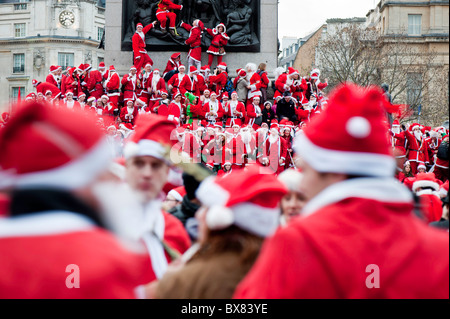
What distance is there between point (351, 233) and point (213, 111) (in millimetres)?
17876

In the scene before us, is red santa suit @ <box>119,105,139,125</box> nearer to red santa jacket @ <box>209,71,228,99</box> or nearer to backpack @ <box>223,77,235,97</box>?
red santa jacket @ <box>209,71,228,99</box>

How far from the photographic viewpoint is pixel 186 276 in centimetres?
281

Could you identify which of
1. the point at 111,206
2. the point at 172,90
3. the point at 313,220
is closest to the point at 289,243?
the point at 313,220

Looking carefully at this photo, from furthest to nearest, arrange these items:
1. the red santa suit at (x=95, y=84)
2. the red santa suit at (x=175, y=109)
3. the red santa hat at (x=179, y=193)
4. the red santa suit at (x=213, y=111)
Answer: the red santa suit at (x=95, y=84), the red santa suit at (x=213, y=111), the red santa suit at (x=175, y=109), the red santa hat at (x=179, y=193)

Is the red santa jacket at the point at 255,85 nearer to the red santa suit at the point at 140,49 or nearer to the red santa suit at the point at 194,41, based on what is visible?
the red santa suit at the point at 194,41

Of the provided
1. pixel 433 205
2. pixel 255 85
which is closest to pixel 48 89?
pixel 255 85

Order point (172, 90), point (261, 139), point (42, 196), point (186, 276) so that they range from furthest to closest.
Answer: point (172, 90)
point (261, 139)
point (186, 276)
point (42, 196)

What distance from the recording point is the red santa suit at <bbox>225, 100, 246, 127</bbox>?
65.6 ft

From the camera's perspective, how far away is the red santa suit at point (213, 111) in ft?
65.5

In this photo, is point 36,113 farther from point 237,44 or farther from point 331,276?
point 237,44

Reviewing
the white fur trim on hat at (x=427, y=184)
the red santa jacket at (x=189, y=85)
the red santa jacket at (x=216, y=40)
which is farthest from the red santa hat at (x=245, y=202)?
the red santa jacket at (x=216, y=40)

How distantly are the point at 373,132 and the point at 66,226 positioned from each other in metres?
1.12

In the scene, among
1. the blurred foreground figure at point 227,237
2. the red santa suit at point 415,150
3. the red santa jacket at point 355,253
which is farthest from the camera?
the red santa suit at point 415,150

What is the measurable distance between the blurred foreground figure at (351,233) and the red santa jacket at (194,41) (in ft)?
61.3
